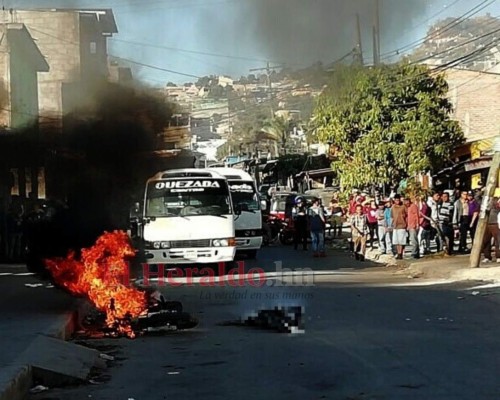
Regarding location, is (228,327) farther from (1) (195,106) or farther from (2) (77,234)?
(1) (195,106)

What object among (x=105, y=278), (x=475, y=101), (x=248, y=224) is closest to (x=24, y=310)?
(x=105, y=278)

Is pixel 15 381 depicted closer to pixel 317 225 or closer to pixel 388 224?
pixel 388 224

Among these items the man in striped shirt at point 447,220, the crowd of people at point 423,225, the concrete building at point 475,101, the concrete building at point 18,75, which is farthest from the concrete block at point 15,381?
the concrete building at point 475,101

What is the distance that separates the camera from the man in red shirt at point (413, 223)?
2200 cm

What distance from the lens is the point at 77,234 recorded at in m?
12.7

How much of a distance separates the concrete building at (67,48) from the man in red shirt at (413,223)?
9680mm

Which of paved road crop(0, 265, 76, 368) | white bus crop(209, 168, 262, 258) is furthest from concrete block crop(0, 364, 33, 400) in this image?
white bus crop(209, 168, 262, 258)

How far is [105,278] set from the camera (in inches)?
478

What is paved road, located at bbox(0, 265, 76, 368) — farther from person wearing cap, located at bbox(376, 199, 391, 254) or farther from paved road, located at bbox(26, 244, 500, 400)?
person wearing cap, located at bbox(376, 199, 391, 254)

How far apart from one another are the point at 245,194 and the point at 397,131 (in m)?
6.85

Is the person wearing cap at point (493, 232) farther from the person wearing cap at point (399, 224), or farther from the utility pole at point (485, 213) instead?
the person wearing cap at point (399, 224)

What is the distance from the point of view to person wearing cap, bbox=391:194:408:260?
22.1m

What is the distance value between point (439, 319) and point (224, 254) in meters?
6.85

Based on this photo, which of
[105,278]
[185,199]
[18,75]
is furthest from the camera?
[18,75]
